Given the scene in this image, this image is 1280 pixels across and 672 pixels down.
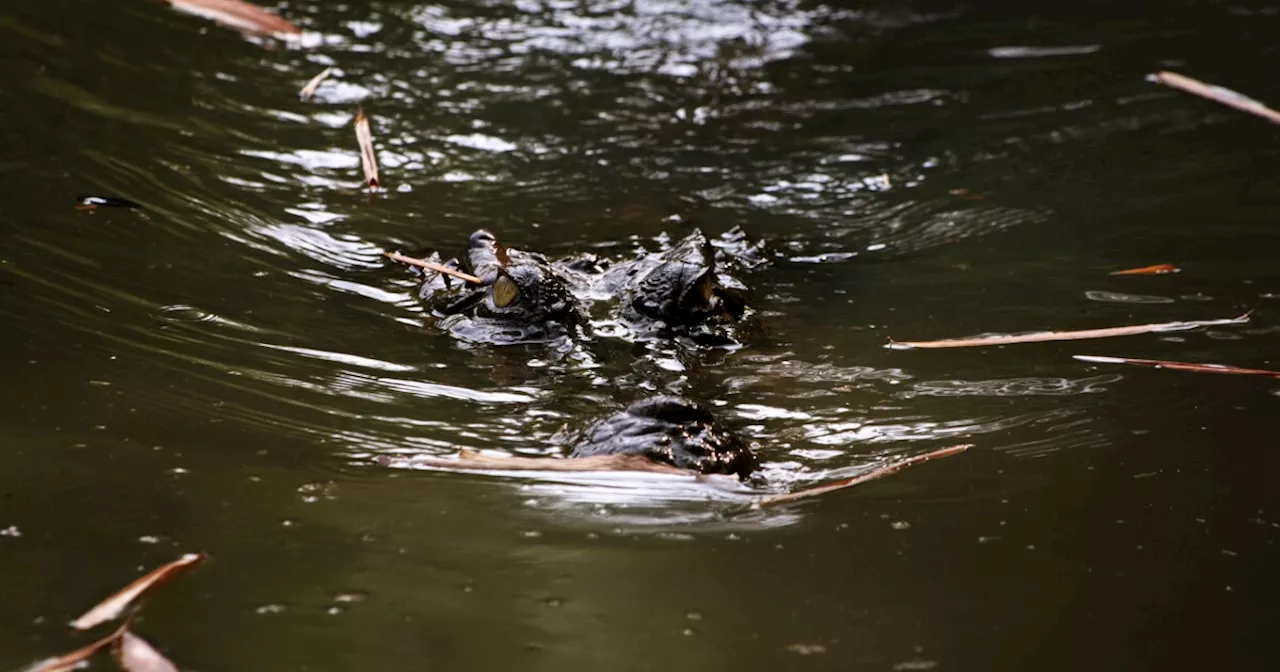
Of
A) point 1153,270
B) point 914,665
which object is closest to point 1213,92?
point 1153,270

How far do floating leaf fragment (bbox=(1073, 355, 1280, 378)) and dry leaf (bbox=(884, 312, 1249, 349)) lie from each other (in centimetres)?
15

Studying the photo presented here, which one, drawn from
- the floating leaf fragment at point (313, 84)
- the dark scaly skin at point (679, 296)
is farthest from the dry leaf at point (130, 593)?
the floating leaf fragment at point (313, 84)

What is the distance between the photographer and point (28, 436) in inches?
97.3

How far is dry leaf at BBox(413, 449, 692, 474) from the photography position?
246cm

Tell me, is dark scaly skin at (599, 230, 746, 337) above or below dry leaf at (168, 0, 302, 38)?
below

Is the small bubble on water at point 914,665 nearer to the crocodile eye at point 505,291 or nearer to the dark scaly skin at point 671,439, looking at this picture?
the dark scaly skin at point 671,439

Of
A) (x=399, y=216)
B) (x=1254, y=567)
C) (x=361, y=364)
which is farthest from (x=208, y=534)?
(x=399, y=216)

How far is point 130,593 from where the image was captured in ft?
6.45

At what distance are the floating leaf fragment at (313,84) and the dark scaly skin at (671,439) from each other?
3.68m

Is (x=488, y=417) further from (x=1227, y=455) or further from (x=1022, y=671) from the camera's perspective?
(x=1227, y=455)

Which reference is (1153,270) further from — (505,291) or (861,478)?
(505,291)

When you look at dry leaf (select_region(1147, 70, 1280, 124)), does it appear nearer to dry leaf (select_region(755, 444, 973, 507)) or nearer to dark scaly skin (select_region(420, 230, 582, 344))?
dry leaf (select_region(755, 444, 973, 507))

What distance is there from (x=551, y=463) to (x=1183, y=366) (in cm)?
170

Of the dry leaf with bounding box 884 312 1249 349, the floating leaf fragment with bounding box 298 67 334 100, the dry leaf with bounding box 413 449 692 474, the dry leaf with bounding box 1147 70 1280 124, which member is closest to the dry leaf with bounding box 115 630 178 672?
the dry leaf with bounding box 413 449 692 474
